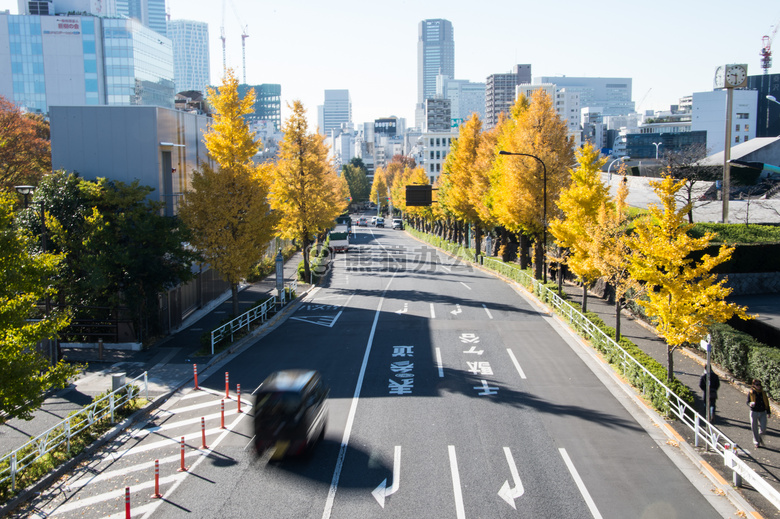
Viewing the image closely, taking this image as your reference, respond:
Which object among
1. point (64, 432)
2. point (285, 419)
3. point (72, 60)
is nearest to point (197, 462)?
point (285, 419)

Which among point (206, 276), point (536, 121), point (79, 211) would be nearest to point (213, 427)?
point (79, 211)

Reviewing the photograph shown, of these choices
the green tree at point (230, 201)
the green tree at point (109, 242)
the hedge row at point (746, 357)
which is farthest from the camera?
the green tree at point (230, 201)

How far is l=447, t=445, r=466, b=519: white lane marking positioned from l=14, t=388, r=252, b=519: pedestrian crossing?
5815 mm

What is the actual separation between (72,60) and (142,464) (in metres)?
110

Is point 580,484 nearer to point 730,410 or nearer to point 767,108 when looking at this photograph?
point 730,410

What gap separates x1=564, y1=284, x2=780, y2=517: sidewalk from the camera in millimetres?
12388

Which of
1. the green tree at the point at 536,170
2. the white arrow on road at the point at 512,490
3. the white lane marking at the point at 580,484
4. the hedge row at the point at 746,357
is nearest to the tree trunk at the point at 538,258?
the green tree at the point at 536,170

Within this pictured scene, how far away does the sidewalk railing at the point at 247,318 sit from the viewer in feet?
76.6

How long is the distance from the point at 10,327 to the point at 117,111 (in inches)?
684

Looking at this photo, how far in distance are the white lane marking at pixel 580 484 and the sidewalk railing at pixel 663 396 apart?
304cm

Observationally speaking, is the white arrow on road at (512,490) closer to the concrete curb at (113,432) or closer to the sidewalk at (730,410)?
the sidewalk at (730,410)

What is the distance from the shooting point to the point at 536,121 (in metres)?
35.3

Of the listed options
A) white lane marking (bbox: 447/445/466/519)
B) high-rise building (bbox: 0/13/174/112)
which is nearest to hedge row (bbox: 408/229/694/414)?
white lane marking (bbox: 447/445/466/519)

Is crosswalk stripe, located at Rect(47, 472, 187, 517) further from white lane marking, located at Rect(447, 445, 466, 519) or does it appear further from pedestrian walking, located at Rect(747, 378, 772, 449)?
pedestrian walking, located at Rect(747, 378, 772, 449)
